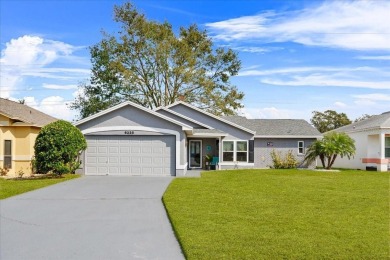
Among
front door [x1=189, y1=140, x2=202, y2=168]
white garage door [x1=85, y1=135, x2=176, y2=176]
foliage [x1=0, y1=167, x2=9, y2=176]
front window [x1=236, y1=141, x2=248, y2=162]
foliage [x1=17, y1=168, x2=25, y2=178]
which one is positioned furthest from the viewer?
front window [x1=236, y1=141, x2=248, y2=162]

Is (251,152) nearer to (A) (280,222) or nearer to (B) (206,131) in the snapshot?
(B) (206,131)

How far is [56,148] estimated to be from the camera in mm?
21188

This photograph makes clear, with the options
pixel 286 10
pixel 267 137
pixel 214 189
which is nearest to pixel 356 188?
pixel 214 189

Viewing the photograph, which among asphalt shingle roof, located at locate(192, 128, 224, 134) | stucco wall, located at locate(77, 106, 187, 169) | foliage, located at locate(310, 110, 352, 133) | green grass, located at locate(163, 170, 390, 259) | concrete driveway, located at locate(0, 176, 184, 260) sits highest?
foliage, located at locate(310, 110, 352, 133)

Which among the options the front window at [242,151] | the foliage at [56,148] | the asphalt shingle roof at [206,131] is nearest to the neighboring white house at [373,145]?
the front window at [242,151]

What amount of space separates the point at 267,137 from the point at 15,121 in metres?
17.7

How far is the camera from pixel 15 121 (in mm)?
24375

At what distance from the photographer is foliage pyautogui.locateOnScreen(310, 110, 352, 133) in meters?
62.8

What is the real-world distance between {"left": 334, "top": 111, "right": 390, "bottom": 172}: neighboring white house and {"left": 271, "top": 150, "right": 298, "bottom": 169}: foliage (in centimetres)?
564

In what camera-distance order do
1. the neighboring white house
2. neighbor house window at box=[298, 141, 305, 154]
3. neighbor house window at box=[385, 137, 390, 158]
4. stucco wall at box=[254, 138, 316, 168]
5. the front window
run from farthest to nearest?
neighbor house window at box=[298, 141, 305, 154], stucco wall at box=[254, 138, 316, 168], the front window, neighbor house window at box=[385, 137, 390, 158], the neighboring white house

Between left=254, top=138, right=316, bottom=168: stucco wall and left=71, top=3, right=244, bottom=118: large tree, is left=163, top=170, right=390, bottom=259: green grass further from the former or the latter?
left=71, top=3, right=244, bottom=118: large tree

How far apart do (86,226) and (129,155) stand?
14094 millimetres

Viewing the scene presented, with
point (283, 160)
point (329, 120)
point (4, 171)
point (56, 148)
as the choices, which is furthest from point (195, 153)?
point (329, 120)

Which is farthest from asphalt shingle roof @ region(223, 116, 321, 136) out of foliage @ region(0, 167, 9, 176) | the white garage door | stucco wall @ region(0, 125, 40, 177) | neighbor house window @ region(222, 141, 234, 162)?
foliage @ region(0, 167, 9, 176)
